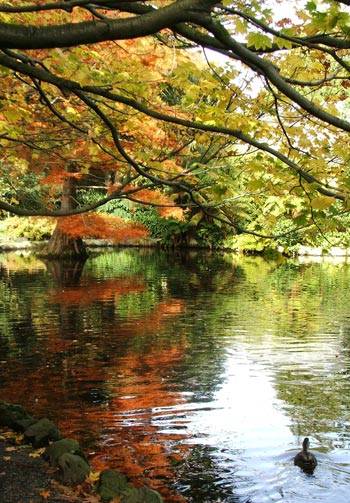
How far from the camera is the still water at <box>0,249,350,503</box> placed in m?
5.68

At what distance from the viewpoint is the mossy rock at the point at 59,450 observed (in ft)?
16.9

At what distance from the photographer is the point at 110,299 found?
15906 mm

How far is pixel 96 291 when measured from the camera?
17328 millimetres

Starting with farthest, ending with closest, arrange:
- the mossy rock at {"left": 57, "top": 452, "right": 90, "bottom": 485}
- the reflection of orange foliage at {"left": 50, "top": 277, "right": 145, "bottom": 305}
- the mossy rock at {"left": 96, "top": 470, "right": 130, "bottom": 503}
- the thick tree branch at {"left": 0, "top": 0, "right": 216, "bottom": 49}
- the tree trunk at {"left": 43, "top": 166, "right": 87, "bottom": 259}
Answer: the tree trunk at {"left": 43, "top": 166, "right": 87, "bottom": 259}
the reflection of orange foliage at {"left": 50, "top": 277, "right": 145, "bottom": 305}
the mossy rock at {"left": 57, "top": 452, "right": 90, "bottom": 485}
the mossy rock at {"left": 96, "top": 470, "right": 130, "bottom": 503}
the thick tree branch at {"left": 0, "top": 0, "right": 216, "bottom": 49}

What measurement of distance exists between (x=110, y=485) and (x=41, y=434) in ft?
3.82

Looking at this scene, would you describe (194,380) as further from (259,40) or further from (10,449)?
(259,40)

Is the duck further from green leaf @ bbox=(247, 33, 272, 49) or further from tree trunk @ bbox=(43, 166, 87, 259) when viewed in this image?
tree trunk @ bbox=(43, 166, 87, 259)

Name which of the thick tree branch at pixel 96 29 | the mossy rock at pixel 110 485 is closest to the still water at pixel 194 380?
the mossy rock at pixel 110 485

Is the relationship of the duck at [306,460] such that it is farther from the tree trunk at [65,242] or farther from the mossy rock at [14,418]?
the tree trunk at [65,242]

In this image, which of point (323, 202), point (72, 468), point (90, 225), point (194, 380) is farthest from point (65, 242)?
point (323, 202)

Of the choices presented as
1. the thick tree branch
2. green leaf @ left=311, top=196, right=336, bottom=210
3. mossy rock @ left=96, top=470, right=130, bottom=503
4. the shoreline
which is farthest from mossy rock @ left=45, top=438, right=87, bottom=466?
the shoreline

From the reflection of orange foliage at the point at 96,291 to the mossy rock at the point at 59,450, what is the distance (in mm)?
9949

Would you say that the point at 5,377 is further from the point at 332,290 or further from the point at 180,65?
the point at 332,290

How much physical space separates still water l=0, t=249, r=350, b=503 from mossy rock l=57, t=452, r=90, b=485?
591 millimetres
